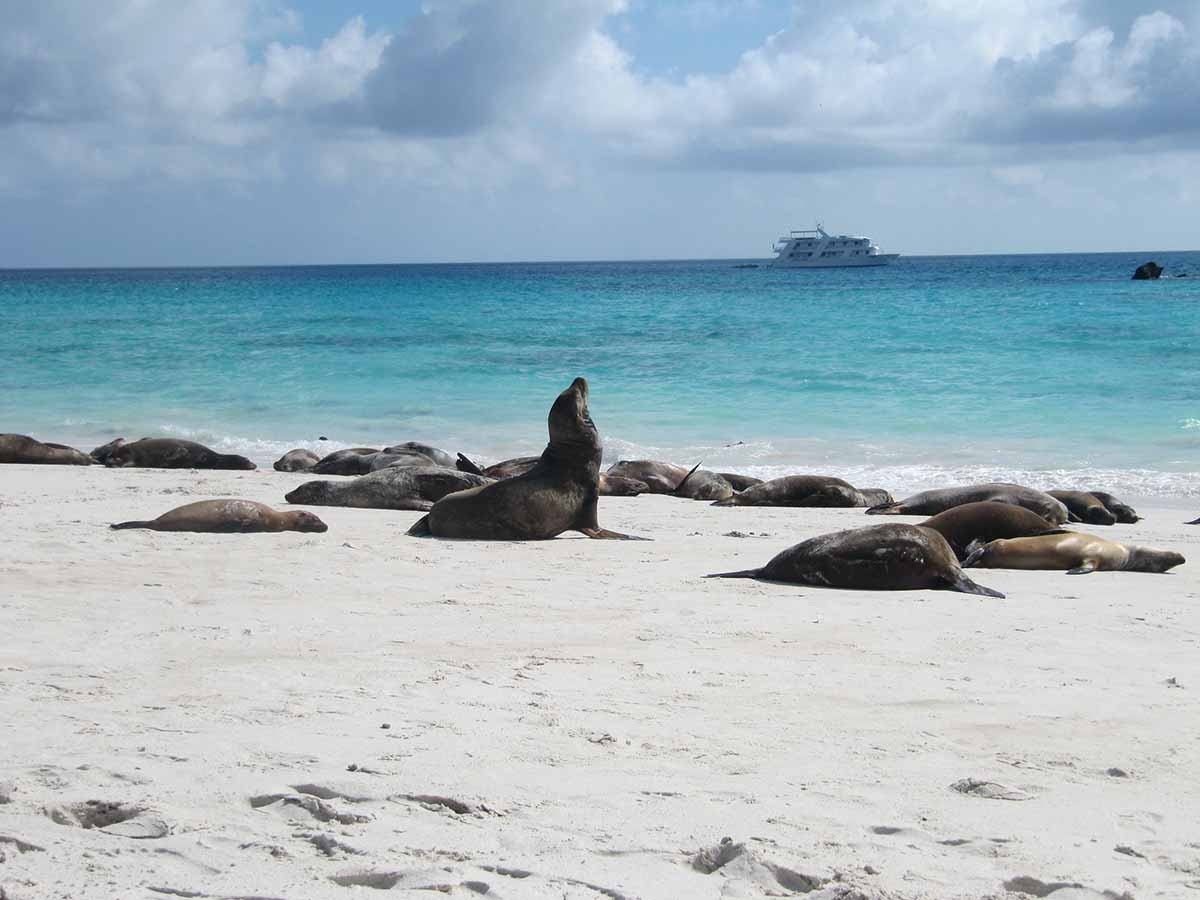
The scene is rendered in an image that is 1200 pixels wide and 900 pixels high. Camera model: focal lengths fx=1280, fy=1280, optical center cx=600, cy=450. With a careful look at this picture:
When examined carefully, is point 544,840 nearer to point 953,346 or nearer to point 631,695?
point 631,695

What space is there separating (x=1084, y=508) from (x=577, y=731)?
7.44 m

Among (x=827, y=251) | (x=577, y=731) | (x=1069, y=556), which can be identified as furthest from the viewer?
(x=827, y=251)

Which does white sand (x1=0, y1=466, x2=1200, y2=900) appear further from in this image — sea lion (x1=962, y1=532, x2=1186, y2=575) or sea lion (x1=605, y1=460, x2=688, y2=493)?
sea lion (x1=605, y1=460, x2=688, y2=493)

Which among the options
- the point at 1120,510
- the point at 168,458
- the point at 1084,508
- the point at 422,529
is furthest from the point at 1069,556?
the point at 168,458

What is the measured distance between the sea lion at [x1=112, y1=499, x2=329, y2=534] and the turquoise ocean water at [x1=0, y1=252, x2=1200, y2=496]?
6.58 meters

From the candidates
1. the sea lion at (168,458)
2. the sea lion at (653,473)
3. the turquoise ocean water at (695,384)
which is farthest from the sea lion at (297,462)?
the sea lion at (653,473)

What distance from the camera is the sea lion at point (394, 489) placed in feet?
34.4

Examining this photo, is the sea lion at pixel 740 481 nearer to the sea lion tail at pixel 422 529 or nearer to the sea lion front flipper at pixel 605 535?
the sea lion front flipper at pixel 605 535

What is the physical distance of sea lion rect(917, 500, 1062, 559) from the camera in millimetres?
8281

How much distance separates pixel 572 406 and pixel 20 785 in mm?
6258

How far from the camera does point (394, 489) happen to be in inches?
415

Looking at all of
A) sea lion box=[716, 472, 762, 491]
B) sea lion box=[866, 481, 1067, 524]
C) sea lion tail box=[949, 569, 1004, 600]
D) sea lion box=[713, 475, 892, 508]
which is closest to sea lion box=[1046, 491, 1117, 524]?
sea lion box=[866, 481, 1067, 524]

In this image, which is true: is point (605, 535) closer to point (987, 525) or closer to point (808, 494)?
point (987, 525)

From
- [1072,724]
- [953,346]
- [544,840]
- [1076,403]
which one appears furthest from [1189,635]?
[953,346]
